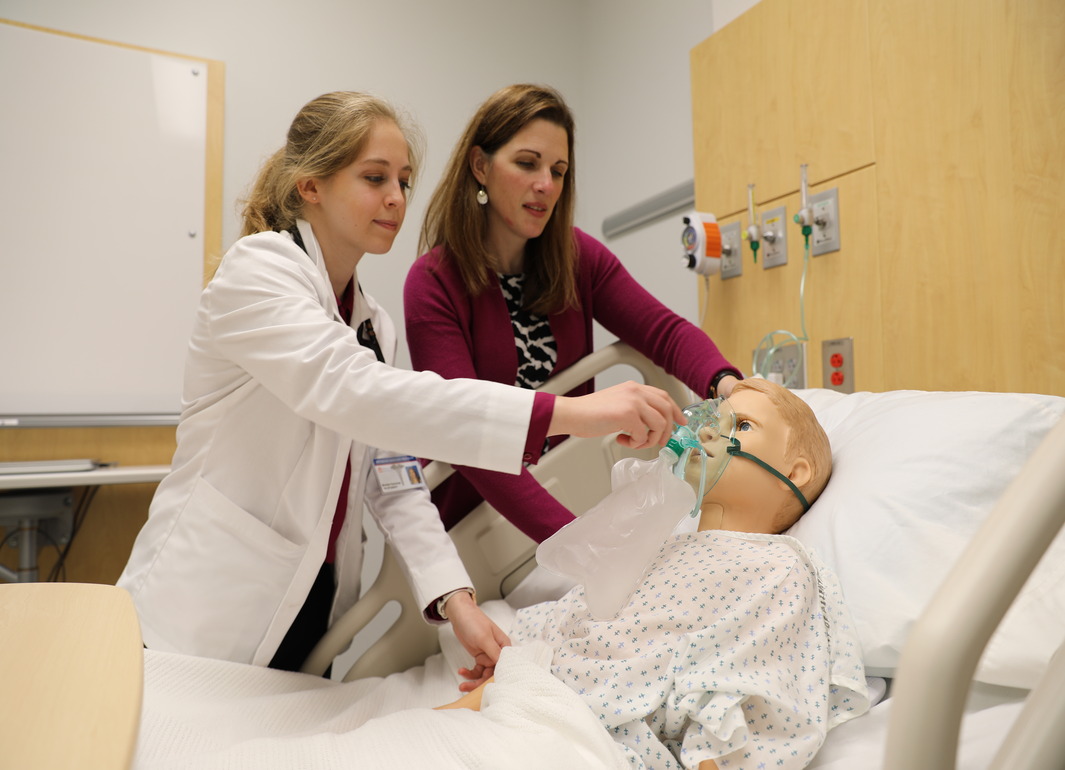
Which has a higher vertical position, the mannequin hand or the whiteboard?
the whiteboard

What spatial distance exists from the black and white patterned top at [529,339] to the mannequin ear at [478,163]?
0.25 metres

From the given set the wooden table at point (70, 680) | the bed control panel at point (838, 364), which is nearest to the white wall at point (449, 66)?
the bed control panel at point (838, 364)

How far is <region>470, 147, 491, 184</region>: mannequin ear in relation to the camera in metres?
1.98

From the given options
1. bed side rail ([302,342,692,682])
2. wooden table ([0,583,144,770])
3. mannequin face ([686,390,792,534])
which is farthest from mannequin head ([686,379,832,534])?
wooden table ([0,583,144,770])

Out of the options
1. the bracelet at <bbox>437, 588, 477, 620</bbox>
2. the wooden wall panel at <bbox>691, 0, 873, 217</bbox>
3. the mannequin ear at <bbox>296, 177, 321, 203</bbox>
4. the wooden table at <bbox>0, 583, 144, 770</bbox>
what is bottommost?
the bracelet at <bbox>437, 588, 477, 620</bbox>

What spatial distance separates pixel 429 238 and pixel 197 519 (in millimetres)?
911

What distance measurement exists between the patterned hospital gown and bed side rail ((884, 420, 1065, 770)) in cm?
41

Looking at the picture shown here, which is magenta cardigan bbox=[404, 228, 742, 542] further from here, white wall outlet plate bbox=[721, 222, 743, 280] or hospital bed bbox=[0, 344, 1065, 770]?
white wall outlet plate bbox=[721, 222, 743, 280]

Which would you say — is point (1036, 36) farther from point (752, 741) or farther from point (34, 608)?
point (34, 608)

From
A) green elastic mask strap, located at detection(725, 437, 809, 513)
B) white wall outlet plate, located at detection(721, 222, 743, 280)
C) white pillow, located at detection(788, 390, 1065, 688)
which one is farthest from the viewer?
white wall outlet plate, located at detection(721, 222, 743, 280)

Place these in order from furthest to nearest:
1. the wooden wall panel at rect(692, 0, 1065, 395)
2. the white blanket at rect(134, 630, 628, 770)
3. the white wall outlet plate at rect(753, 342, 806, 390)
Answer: the white wall outlet plate at rect(753, 342, 806, 390) < the wooden wall panel at rect(692, 0, 1065, 395) < the white blanket at rect(134, 630, 628, 770)

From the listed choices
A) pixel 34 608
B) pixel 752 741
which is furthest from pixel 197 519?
pixel 752 741

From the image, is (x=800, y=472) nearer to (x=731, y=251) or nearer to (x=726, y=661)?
(x=726, y=661)

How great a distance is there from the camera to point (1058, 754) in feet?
2.08
